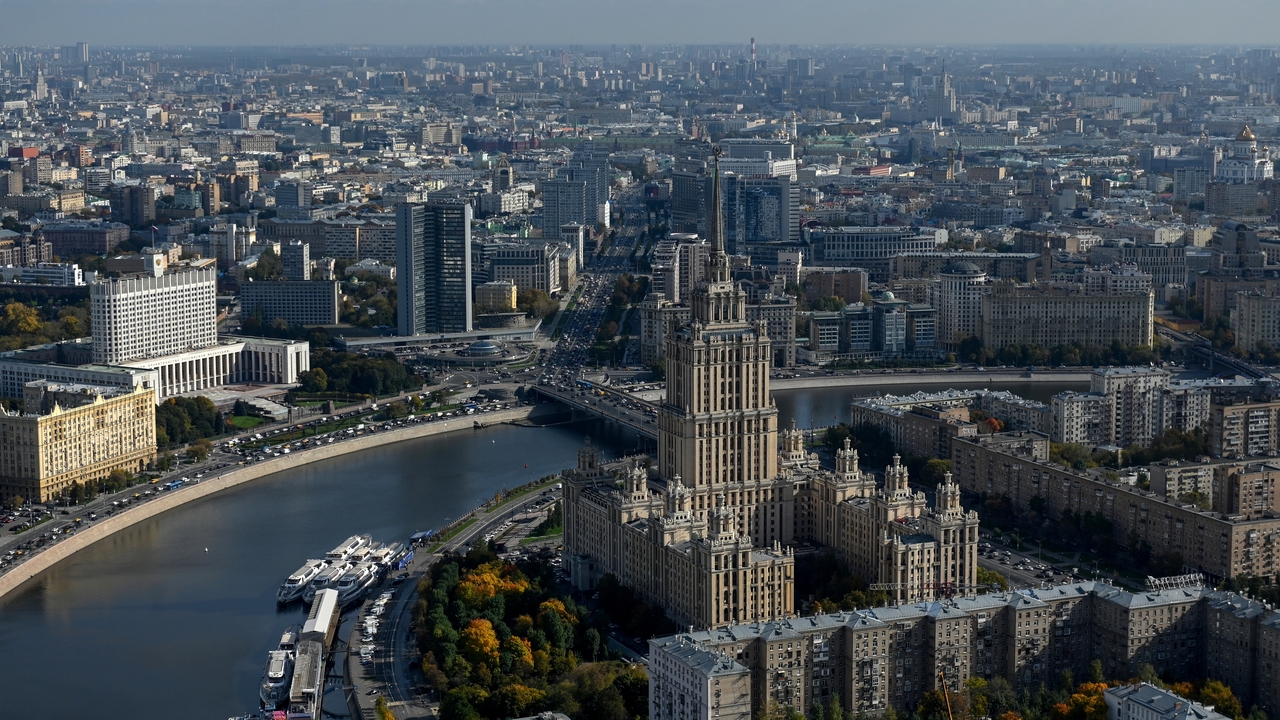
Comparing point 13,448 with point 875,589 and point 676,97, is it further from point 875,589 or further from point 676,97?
point 676,97

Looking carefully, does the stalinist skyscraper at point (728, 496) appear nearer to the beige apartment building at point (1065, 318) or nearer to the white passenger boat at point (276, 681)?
the white passenger boat at point (276, 681)

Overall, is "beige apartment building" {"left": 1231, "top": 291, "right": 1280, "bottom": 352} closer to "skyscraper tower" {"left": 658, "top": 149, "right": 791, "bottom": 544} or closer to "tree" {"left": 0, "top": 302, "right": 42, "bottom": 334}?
"skyscraper tower" {"left": 658, "top": 149, "right": 791, "bottom": 544}

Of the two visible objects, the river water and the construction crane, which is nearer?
the construction crane

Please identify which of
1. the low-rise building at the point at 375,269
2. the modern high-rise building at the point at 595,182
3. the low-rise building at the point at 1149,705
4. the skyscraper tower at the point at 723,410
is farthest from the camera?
the modern high-rise building at the point at 595,182

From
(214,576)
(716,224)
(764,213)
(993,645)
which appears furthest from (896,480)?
(764,213)

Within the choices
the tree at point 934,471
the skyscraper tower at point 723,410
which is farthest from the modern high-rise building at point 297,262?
the skyscraper tower at point 723,410

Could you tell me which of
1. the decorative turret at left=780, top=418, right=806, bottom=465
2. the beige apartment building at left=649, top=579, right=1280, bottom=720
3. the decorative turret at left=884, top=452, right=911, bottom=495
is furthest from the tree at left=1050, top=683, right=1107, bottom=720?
the decorative turret at left=780, top=418, right=806, bottom=465

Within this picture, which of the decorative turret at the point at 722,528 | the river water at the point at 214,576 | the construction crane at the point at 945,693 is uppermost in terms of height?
the decorative turret at the point at 722,528
